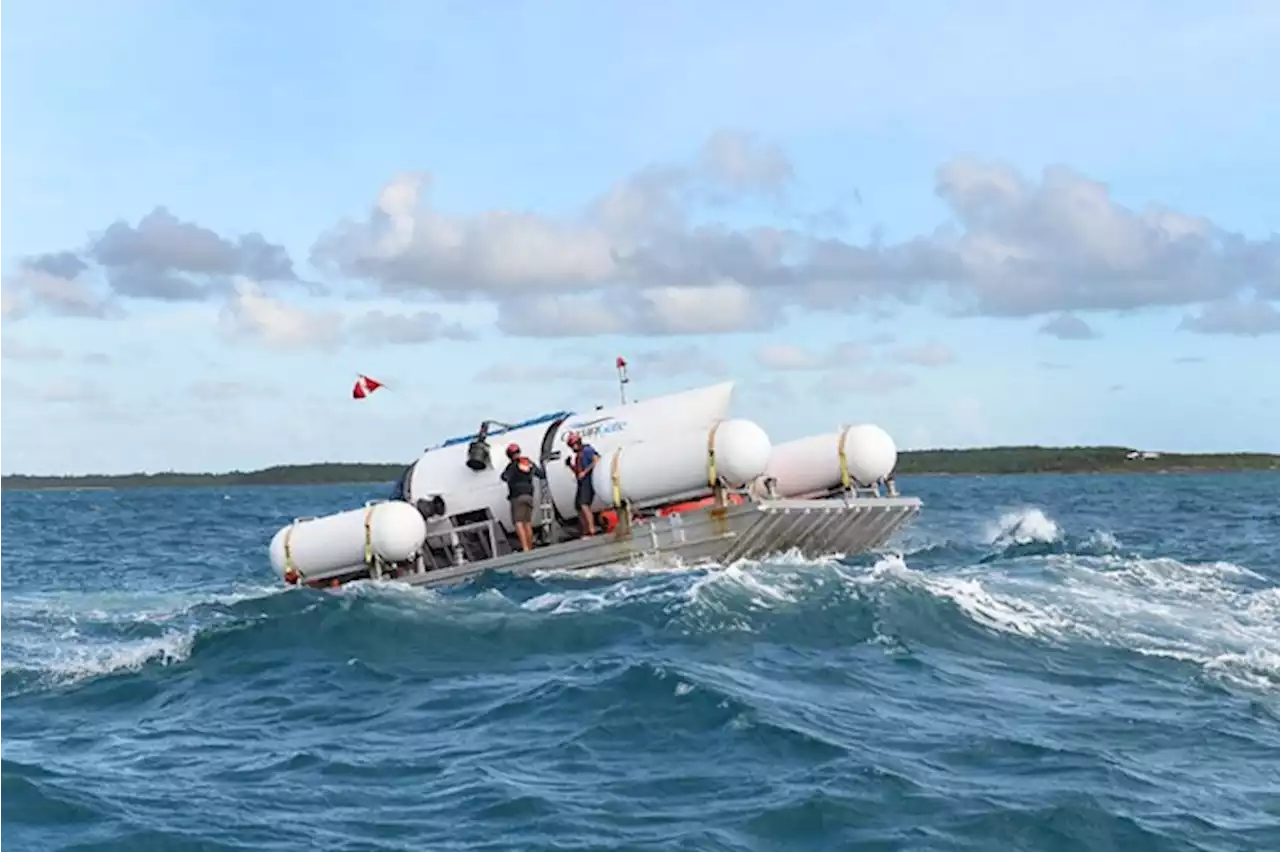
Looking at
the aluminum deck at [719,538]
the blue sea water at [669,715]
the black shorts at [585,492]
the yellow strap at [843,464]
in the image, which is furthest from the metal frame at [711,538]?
the black shorts at [585,492]

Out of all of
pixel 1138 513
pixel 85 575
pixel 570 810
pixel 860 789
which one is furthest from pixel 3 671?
pixel 1138 513

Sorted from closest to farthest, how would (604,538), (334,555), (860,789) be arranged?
(860,789)
(604,538)
(334,555)

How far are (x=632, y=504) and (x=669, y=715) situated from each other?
9350 mm

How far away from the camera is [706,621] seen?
15.3 meters

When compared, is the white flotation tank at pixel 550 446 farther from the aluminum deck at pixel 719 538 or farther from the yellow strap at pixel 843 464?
the yellow strap at pixel 843 464

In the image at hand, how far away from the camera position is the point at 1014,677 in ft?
43.5

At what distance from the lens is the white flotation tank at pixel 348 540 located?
21719 mm

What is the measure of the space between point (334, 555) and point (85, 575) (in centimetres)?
860

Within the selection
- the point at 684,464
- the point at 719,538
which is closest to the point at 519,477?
the point at 684,464

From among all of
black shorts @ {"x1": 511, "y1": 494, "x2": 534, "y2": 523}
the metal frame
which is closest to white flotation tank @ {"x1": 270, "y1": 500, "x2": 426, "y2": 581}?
the metal frame

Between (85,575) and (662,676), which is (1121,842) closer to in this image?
(662,676)

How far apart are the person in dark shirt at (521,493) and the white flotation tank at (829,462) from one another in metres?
3.25

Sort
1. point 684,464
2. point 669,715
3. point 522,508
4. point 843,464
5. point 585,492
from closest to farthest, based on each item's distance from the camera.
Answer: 1. point 669,715
2. point 684,464
3. point 585,492
4. point 522,508
5. point 843,464

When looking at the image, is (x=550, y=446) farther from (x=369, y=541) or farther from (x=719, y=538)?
(x=719, y=538)
